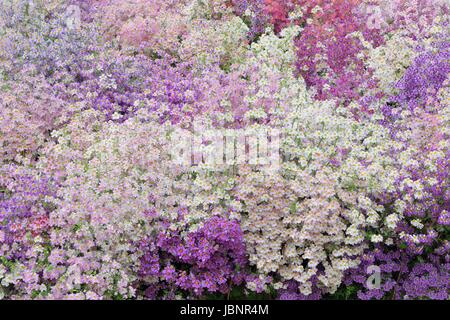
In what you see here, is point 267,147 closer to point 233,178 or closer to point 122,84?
point 233,178

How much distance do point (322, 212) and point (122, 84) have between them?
3.60m

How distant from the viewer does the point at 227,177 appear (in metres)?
6.21

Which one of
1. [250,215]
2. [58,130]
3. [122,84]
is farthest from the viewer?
[122,84]

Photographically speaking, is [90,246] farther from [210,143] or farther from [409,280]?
[409,280]

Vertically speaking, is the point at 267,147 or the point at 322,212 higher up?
the point at 267,147

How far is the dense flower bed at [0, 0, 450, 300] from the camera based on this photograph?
5797 mm

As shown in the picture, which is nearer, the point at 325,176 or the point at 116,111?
the point at 325,176

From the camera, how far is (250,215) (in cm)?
595

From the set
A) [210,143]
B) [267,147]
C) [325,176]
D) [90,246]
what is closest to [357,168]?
[325,176]

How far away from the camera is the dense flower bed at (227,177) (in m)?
5.80
